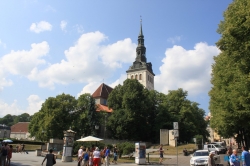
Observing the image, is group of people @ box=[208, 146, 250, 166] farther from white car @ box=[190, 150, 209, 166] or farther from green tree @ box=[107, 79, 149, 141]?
green tree @ box=[107, 79, 149, 141]

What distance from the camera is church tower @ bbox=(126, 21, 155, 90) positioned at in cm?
8288

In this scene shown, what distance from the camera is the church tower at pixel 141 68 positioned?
8288cm

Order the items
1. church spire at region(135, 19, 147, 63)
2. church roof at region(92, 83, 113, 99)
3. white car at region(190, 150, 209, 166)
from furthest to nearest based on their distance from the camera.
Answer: church spire at region(135, 19, 147, 63) < church roof at region(92, 83, 113, 99) < white car at region(190, 150, 209, 166)

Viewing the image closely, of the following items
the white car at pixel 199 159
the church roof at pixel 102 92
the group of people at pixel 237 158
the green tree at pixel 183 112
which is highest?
the church roof at pixel 102 92

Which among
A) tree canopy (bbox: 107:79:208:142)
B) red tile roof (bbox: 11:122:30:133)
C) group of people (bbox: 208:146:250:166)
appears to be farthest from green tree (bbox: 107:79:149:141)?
red tile roof (bbox: 11:122:30:133)

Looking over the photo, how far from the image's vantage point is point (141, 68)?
83188mm

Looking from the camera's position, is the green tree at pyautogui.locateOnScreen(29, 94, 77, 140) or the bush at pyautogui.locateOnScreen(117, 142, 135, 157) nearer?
the bush at pyautogui.locateOnScreen(117, 142, 135, 157)

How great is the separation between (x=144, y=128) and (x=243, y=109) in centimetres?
3398

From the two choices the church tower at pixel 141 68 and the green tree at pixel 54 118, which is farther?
the church tower at pixel 141 68

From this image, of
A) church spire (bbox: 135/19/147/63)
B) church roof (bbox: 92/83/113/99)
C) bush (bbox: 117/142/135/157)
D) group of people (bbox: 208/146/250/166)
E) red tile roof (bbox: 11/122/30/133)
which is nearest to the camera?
group of people (bbox: 208/146/250/166)

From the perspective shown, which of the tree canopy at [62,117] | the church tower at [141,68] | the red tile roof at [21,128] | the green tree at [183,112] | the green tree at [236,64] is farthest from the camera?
the red tile roof at [21,128]

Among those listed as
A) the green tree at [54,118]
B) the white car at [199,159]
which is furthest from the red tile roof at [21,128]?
the white car at [199,159]

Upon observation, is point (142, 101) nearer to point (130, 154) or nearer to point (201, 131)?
point (201, 131)

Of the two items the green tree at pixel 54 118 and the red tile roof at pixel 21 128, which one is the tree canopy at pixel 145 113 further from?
the red tile roof at pixel 21 128
